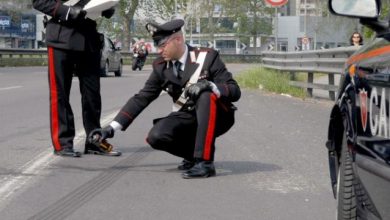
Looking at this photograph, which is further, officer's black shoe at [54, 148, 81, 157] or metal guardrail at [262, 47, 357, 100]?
metal guardrail at [262, 47, 357, 100]

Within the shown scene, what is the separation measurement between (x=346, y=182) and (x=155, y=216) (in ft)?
5.42

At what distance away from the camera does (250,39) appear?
101688 mm

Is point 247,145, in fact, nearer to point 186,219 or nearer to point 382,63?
point 186,219

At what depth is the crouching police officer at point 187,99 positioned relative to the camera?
23.3 feet

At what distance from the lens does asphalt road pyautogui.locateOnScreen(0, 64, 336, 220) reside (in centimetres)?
592

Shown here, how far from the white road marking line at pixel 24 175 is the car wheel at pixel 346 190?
257 centimetres

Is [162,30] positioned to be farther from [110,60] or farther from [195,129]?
[110,60]

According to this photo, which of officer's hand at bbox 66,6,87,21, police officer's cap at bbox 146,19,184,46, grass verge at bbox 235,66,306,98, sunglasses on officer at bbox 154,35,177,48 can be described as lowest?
grass verge at bbox 235,66,306,98

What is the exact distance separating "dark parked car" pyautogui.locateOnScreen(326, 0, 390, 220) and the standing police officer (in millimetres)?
3861

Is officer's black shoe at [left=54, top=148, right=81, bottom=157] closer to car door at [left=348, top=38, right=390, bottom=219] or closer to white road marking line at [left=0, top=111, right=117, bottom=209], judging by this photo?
white road marking line at [left=0, top=111, right=117, bottom=209]

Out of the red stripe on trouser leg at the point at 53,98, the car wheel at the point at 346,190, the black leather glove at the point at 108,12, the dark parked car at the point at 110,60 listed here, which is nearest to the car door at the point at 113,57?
the dark parked car at the point at 110,60

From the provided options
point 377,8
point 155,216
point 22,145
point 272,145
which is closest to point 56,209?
point 155,216

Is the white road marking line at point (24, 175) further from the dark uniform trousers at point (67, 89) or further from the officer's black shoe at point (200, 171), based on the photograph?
the officer's black shoe at point (200, 171)

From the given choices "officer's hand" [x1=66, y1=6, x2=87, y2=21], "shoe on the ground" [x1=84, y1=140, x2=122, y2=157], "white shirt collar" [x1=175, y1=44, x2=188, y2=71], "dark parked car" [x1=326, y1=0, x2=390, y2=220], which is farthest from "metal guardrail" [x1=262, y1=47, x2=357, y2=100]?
"dark parked car" [x1=326, y1=0, x2=390, y2=220]
